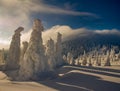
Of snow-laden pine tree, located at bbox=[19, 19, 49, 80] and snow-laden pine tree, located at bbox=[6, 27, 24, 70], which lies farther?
snow-laden pine tree, located at bbox=[6, 27, 24, 70]

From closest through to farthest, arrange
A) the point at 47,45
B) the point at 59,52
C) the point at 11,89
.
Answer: the point at 11,89
the point at 47,45
the point at 59,52

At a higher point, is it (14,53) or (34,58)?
(14,53)

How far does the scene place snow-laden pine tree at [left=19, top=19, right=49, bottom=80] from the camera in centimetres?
5203

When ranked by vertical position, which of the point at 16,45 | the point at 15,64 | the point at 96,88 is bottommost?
the point at 96,88

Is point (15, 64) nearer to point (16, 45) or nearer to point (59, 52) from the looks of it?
point (16, 45)

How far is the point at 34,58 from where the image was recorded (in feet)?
174

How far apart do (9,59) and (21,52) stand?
3895 mm

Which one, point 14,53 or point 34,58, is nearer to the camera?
point 34,58

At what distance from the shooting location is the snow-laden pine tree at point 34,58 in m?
52.0

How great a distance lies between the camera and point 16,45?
71.2 meters

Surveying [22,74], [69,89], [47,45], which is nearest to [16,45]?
[47,45]

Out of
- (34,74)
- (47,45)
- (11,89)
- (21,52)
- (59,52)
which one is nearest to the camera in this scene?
(11,89)

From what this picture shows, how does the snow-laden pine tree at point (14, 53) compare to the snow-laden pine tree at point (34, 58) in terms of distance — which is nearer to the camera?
the snow-laden pine tree at point (34, 58)

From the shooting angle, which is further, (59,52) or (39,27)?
(59,52)
